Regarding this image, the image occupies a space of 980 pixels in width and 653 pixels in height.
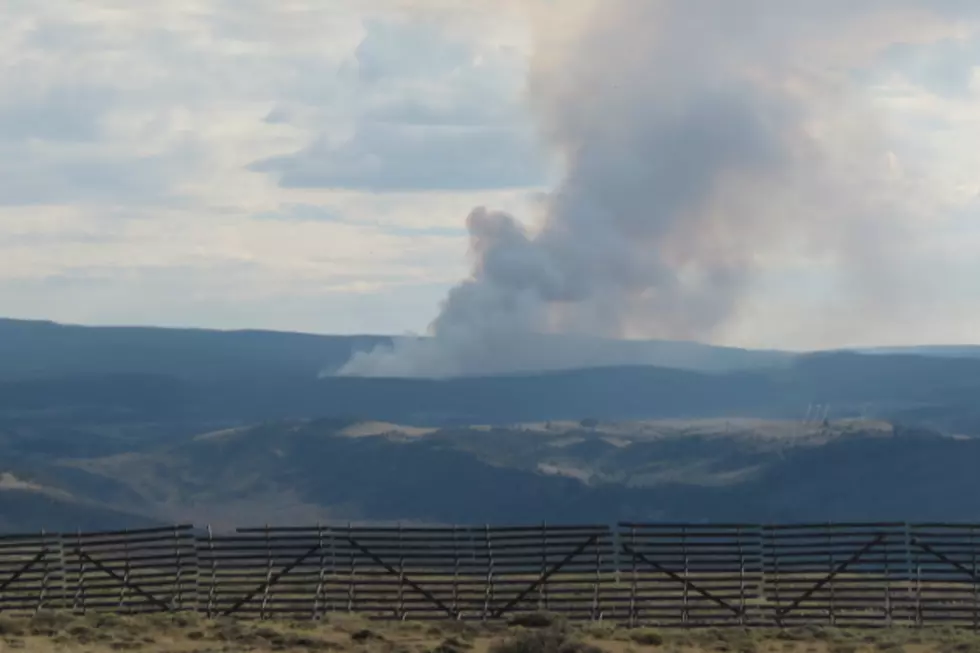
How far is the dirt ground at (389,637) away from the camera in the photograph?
29219mm

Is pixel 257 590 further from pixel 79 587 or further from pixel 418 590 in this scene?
pixel 79 587

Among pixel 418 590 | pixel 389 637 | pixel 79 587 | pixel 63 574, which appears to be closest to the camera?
pixel 389 637

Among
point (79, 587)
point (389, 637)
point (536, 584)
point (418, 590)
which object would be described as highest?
point (536, 584)

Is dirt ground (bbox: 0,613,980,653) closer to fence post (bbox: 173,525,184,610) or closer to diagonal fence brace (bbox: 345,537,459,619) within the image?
diagonal fence brace (bbox: 345,537,459,619)

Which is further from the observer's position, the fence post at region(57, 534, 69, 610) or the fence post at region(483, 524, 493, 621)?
the fence post at region(57, 534, 69, 610)

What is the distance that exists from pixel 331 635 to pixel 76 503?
406ft

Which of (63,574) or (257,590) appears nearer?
(257,590)

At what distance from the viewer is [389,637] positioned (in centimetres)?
3138

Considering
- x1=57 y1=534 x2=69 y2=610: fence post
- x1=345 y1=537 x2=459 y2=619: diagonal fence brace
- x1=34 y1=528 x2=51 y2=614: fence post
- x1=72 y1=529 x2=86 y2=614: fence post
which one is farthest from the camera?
x1=57 y1=534 x2=69 y2=610: fence post

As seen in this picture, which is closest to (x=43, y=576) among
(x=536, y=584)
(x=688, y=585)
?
(x=536, y=584)

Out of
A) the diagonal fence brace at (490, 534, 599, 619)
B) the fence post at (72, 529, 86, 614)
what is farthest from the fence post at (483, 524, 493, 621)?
the fence post at (72, 529, 86, 614)

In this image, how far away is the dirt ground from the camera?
2922 centimetres

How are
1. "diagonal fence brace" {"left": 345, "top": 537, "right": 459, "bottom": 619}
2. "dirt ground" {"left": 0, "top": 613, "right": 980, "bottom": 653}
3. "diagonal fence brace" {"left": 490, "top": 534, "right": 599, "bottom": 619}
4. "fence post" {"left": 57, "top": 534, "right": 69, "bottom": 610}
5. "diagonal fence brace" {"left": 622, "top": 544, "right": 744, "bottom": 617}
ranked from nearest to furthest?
"dirt ground" {"left": 0, "top": 613, "right": 980, "bottom": 653} → "diagonal fence brace" {"left": 622, "top": 544, "right": 744, "bottom": 617} → "diagonal fence brace" {"left": 490, "top": 534, "right": 599, "bottom": 619} → "diagonal fence brace" {"left": 345, "top": 537, "right": 459, "bottom": 619} → "fence post" {"left": 57, "top": 534, "right": 69, "bottom": 610}

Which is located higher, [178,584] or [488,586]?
[488,586]
